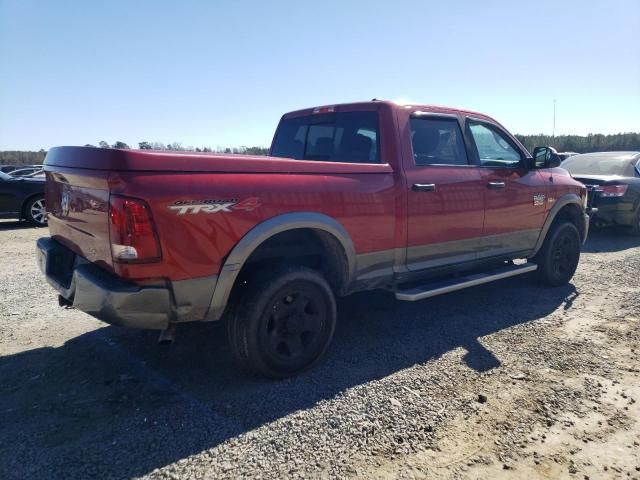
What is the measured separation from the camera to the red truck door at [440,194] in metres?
4.04

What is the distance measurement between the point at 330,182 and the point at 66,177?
183 centimetres

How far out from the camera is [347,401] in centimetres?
308

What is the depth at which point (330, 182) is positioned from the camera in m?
3.46

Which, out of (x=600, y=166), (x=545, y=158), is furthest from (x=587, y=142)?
(x=545, y=158)

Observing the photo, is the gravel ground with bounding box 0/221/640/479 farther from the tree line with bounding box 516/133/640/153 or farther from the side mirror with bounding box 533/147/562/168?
the tree line with bounding box 516/133/640/153

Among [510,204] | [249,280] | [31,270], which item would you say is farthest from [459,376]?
[31,270]

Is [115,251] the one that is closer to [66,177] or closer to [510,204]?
[66,177]

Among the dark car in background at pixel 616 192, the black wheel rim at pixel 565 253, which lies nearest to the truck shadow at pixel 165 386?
the black wheel rim at pixel 565 253

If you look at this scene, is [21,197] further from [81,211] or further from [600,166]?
[600,166]

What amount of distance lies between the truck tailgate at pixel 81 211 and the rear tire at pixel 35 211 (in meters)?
7.70

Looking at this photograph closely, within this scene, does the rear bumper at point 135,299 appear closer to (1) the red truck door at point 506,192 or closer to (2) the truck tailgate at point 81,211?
(2) the truck tailgate at point 81,211

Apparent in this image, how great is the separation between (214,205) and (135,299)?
0.72 metres

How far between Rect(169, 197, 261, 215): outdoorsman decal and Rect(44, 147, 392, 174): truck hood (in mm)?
192

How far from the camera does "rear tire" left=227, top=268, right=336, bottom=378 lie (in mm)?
3166
